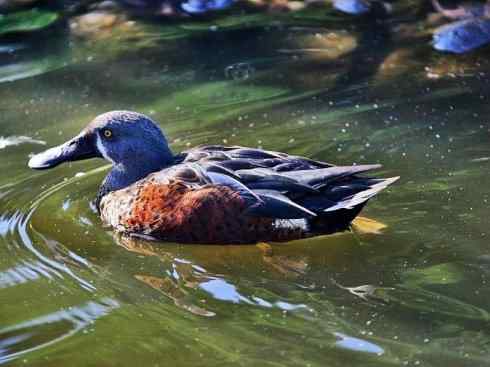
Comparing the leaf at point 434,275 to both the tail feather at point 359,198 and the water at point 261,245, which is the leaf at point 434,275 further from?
the tail feather at point 359,198

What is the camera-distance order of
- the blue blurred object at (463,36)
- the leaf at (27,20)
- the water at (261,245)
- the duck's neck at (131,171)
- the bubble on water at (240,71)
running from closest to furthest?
the water at (261,245) < the duck's neck at (131,171) < the bubble on water at (240,71) < the blue blurred object at (463,36) < the leaf at (27,20)

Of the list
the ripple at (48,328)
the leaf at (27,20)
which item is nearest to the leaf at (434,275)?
the ripple at (48,328)

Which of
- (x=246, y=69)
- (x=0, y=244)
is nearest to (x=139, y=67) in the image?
(x=246, y=69)

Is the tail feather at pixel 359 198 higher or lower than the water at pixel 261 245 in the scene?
higher

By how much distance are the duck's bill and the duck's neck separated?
24 centimetres

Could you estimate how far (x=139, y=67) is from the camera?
9711 millimetres

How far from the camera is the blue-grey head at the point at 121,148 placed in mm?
6793

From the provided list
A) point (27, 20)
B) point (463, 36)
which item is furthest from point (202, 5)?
point (463, 36)

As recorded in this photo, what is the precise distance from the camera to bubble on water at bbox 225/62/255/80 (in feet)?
30.7

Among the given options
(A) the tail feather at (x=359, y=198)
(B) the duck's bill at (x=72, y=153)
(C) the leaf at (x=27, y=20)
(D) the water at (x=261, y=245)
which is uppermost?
(C) the leaf at (x=27, y=20)

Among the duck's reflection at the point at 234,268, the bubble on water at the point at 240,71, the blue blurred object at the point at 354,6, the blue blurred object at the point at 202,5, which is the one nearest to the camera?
the duck's reflection at the point at 234,268

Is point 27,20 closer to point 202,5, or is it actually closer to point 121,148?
point 202,5

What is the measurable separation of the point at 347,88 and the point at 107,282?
3748mm

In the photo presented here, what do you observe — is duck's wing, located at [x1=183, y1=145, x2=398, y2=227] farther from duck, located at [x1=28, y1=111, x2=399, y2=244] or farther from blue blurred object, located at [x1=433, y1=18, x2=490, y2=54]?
blue blurred object, located at [x1=433, y1=18, x2=490, y2=54]
